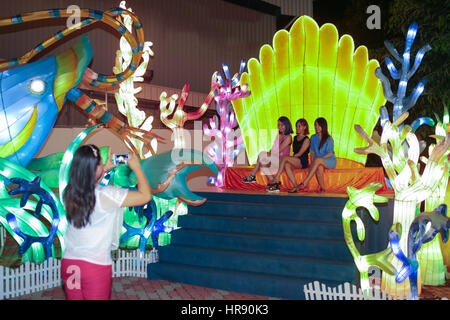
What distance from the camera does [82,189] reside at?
2467mm

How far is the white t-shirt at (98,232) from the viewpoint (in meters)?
2.42

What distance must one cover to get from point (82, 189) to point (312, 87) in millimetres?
6903

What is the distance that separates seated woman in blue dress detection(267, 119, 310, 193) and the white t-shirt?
14.5 feet

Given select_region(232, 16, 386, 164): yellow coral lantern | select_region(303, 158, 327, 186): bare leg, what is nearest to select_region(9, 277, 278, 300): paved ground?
select_region(303, 158, 327, 186): bare leg

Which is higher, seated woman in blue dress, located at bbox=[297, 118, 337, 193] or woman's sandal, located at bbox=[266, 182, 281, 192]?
seated woman in blue dress, located at bbox=[297, 118, 337, 193]

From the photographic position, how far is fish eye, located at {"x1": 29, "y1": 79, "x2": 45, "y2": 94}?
18.6 ft

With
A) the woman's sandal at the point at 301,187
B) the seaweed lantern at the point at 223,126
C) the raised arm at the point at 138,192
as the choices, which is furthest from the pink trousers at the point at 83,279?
the seaweed lantern at the point at 223,126

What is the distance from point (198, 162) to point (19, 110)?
2.26m

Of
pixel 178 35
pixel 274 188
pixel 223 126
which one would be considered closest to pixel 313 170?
pixel 274 188

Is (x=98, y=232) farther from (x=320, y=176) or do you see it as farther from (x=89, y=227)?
(x=320, y=176)

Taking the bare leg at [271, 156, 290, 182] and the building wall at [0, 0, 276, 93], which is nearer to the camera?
the bare leg at [271, 156, 290, 182]

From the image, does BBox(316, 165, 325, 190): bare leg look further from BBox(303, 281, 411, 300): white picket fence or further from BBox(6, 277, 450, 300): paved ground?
BBox(303, 281, 411, 300): white picket fence

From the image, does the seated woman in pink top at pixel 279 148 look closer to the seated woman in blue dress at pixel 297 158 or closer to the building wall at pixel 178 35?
the seated woman in blue dress at pixel 297 158

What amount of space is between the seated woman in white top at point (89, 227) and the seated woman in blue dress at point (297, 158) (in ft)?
14.5
